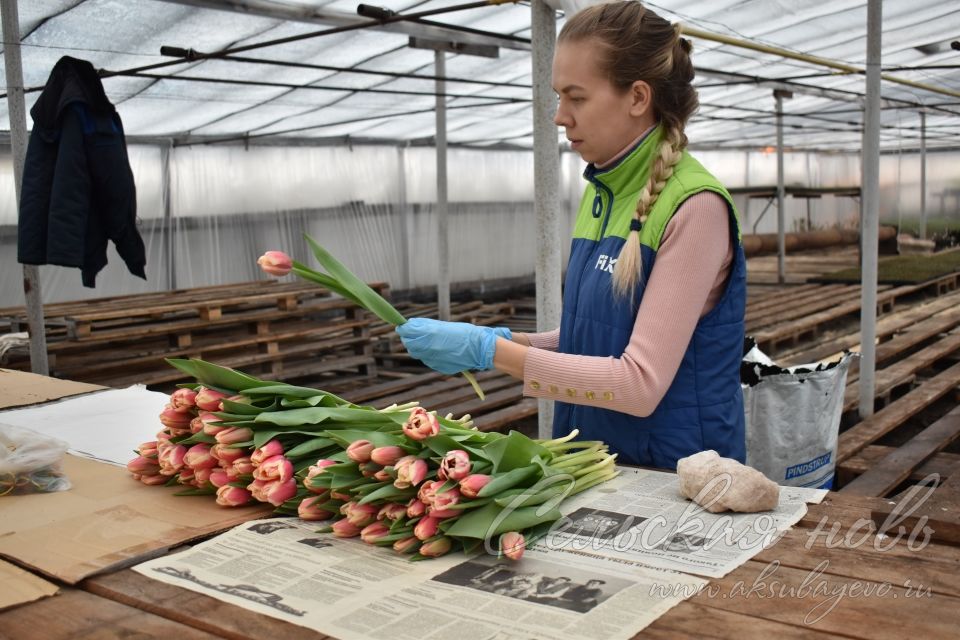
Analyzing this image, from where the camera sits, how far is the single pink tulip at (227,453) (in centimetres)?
171

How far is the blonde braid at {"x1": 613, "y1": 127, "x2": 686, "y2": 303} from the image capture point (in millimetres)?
1805

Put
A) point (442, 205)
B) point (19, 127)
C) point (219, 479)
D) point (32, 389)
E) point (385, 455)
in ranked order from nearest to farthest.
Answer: point (385, 455)
point (219, 479)
point (32, 389)
point (19, 127)
point (442, 205)

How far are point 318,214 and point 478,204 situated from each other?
3209mm

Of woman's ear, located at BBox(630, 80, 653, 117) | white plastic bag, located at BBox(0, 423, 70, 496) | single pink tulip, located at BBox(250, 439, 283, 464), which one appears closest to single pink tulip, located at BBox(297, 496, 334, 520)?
single pink tulip, located at BBox(250, 439, 283, 464)

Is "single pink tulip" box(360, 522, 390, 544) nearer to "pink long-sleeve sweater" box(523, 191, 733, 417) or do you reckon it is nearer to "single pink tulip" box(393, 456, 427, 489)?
"single pink tulip" box(393, 456, 427, 489)

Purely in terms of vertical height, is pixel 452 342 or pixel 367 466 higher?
pixel 452 342

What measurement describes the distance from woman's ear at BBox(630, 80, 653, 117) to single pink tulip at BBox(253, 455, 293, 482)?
973mm

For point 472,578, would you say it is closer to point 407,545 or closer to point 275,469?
point 407,545

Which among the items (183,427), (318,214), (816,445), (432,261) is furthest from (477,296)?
(183,427)

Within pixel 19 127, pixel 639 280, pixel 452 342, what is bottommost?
pixel 452 342

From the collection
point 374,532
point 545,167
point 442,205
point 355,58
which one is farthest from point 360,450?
point 442,205

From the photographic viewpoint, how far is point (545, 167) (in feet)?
14.0

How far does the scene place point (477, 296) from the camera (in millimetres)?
14664

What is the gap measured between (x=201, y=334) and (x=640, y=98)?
6.10m
